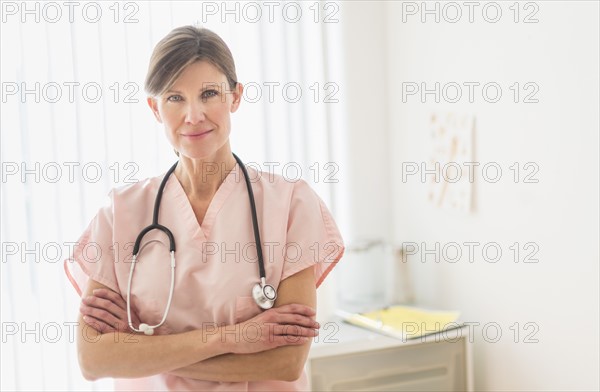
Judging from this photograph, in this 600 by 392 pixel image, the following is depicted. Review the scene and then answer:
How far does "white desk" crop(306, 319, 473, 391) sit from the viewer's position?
6.89 feet

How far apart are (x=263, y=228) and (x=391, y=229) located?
1.20 metres

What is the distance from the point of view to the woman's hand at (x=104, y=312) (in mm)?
1433

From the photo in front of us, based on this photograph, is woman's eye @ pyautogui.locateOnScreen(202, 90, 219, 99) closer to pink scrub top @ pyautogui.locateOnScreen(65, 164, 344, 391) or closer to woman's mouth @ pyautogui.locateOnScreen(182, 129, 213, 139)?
woman's mouth @ pyautogui.locateOnScreen(182, 129, 213, 139)

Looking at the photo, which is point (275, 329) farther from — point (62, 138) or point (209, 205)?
point (62, 138)

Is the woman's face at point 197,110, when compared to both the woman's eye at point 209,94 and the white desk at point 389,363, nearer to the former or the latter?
the woman's eye at point 209,94

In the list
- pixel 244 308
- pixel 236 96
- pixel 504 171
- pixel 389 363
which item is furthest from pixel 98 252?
pixel 504 171

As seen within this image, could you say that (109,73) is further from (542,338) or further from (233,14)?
(542,338)

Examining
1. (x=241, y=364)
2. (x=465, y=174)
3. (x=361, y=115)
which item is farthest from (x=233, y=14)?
(x=241, y=364)

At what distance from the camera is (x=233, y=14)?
226 cm

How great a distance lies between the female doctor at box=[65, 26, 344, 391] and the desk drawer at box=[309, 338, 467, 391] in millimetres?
581

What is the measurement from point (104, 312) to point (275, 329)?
362 millimetres

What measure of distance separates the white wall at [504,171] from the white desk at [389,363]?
0.37 ft

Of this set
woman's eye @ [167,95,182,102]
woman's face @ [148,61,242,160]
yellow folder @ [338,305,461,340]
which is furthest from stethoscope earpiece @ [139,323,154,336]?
yellow folder @ [338,305,461,340]

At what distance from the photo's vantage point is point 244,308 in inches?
57.2
